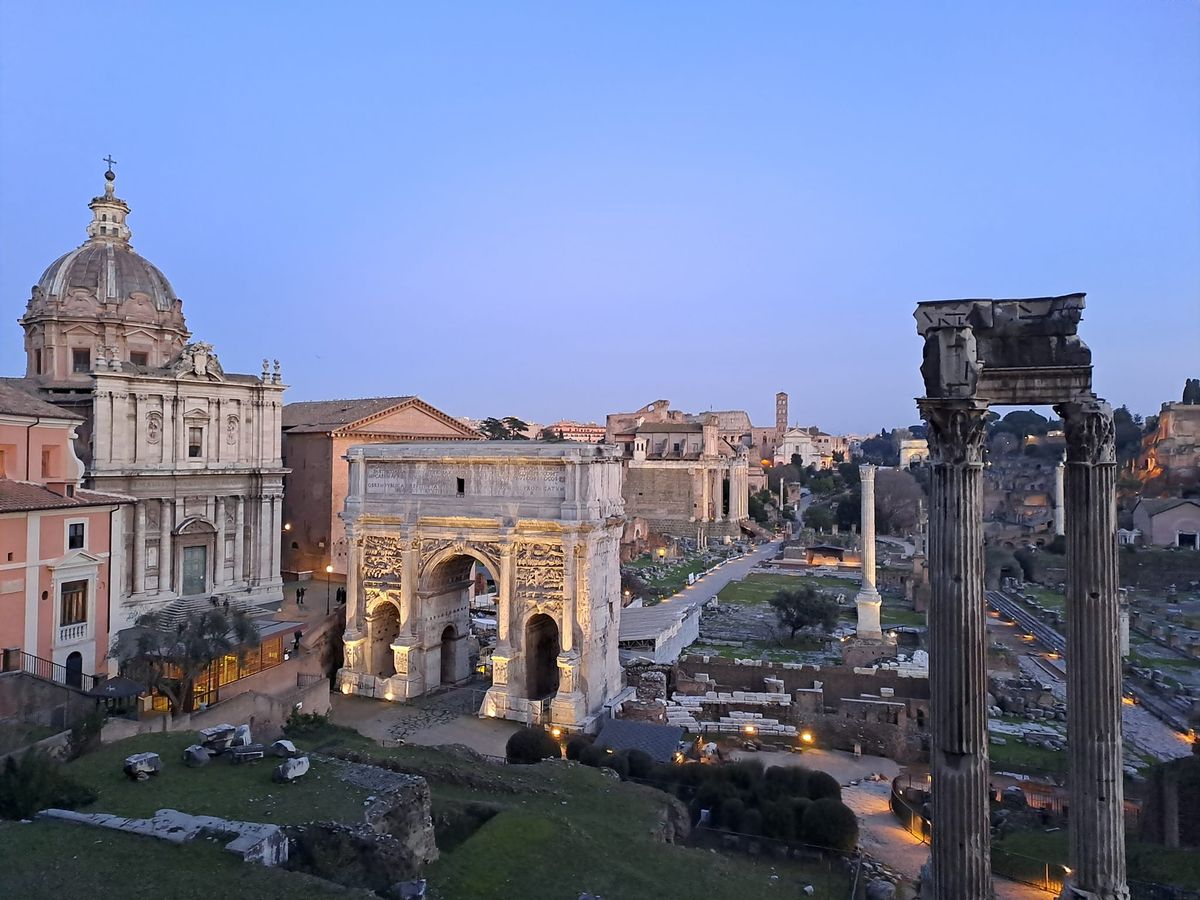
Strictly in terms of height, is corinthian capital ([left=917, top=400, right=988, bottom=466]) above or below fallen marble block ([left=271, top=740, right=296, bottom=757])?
above

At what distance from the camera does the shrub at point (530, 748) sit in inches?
678

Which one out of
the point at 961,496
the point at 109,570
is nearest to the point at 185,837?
the point at 961,496

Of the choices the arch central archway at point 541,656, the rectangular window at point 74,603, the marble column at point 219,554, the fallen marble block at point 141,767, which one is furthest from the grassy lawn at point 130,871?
the marble column at point 219,554

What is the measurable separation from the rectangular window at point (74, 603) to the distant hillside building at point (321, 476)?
1453 cm

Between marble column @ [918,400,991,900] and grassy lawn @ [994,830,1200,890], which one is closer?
marble column @ [918,400,991,900]

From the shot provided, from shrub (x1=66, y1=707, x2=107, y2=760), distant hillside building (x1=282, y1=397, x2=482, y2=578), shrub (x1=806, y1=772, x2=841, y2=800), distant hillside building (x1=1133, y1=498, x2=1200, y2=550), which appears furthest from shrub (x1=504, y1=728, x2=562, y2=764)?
distant hillside building (x1=1133, y1=498, x2=1200, y2=550)

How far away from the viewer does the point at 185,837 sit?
28.0 feet

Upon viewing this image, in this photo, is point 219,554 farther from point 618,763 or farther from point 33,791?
point 33,791

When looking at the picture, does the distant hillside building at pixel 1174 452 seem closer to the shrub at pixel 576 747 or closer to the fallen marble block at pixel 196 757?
the shrub at pixel 576 747

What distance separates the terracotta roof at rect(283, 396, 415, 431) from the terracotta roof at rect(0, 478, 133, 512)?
15.1m

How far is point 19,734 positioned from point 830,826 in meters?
14.6

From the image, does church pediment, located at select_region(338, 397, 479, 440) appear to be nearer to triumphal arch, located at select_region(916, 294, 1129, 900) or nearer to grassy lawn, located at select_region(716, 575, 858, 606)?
grassy lawn, located at select_region(716, 575, 858, 606)

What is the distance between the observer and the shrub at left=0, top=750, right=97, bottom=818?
9.47 metres

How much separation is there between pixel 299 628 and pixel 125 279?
697 inches
